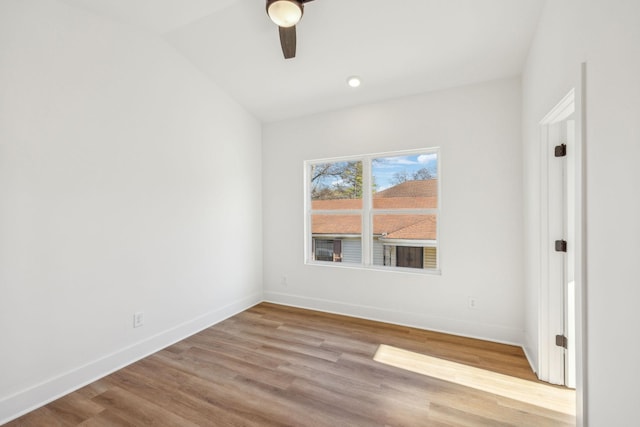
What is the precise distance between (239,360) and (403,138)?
2.81 m

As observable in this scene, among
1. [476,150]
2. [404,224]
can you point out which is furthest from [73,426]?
[476,150]

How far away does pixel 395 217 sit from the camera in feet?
11.2

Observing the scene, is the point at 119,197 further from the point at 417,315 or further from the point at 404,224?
the point at 417,315

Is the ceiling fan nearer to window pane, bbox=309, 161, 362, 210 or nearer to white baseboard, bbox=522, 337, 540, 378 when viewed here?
window pane, bbox=309, 161, 362, 210

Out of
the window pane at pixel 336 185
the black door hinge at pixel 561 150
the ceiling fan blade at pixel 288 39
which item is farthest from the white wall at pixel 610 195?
the window pane at pixel 336 185

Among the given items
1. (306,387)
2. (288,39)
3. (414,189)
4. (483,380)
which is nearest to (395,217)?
(414,189)

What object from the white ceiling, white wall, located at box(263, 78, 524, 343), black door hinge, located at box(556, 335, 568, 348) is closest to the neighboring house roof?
white wall, located at box(263, 78, 524, 343)

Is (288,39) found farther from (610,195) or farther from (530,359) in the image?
(530,359)

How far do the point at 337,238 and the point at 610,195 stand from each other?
283cm

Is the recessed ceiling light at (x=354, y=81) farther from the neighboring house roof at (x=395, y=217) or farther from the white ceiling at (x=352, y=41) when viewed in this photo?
the neighboring house roof at (x=395, y=217)

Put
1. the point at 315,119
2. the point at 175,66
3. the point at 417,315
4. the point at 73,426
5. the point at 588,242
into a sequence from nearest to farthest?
1. the point at 588,242
2. the point at 73,426
3. the point at 175,66
4. the point at 417,315
5. the point at 315,119

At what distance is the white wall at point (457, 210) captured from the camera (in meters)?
2.78

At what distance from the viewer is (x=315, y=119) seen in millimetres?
3779

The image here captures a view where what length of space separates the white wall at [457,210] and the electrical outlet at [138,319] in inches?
76.2
